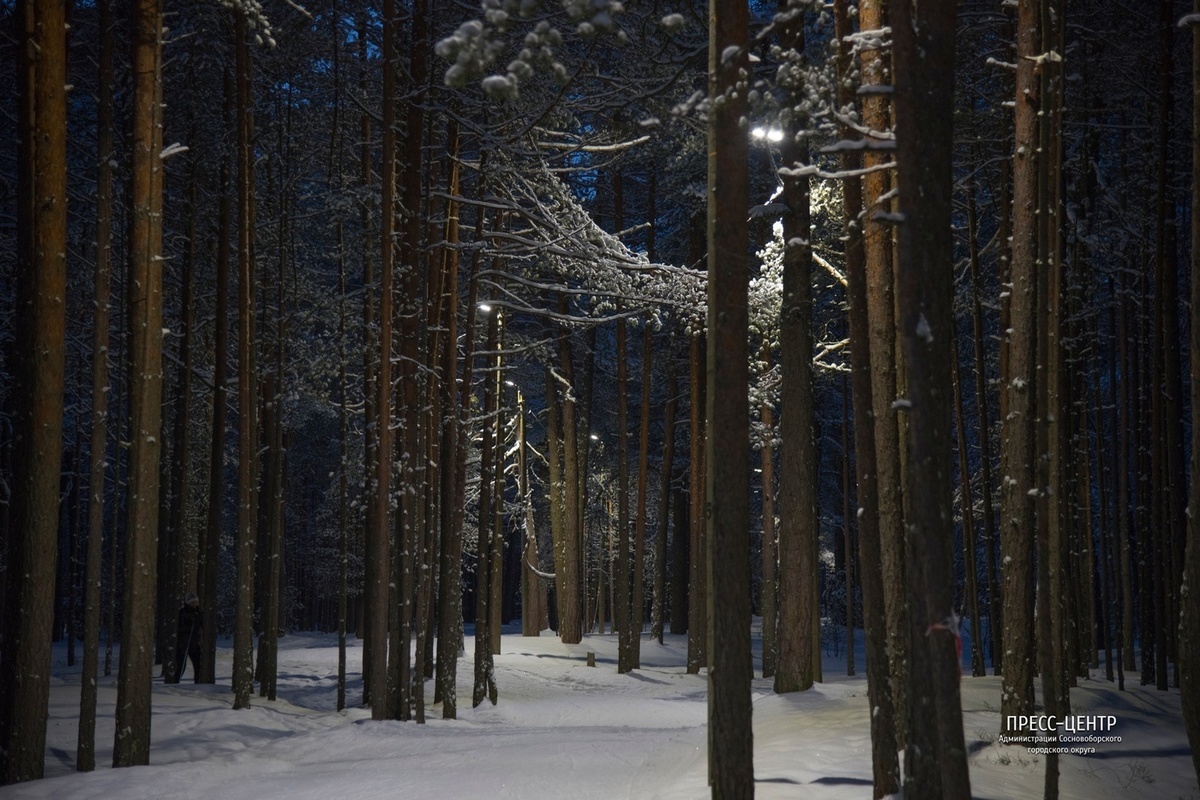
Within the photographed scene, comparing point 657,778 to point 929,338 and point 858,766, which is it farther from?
point 929,338

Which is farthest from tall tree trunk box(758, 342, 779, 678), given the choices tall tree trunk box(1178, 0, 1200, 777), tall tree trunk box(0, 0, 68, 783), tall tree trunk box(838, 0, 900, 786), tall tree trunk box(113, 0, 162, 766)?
tall tree trunk box(0, 0, 68, 783)

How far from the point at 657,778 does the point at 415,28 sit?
1098cm

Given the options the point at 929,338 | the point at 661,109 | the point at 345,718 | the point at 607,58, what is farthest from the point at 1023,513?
the point at 345,718

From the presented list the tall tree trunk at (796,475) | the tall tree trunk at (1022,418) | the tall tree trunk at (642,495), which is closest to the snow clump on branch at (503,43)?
the tall tree trunk at (1022,418)

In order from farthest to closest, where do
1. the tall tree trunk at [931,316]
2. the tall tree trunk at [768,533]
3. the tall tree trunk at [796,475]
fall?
the tall tree trunk at [768,533] → the tall tree trunk at [796,475] → the tall tree trunk at [931,316]

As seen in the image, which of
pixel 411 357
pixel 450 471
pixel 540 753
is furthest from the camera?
pixel 450 471

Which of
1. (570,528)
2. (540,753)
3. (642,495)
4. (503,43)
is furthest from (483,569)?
(503,43)

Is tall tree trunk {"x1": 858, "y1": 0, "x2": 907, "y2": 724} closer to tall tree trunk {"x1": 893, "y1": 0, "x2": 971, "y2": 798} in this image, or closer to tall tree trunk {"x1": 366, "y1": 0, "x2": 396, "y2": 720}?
tall tree trunk {"x1": 893, "y1": 0, "x2": 971, "y2": 798}

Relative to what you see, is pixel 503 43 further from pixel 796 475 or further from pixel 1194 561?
pixel 796 475

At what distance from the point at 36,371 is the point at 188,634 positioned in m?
9.79

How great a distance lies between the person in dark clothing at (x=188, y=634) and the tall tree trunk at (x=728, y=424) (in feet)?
44.2

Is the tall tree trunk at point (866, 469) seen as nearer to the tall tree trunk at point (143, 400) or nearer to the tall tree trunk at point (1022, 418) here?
the tall tree trunk at point (1022, 418)

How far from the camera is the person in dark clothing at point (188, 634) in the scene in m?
17.3

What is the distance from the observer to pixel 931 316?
A: 5.91 metres
